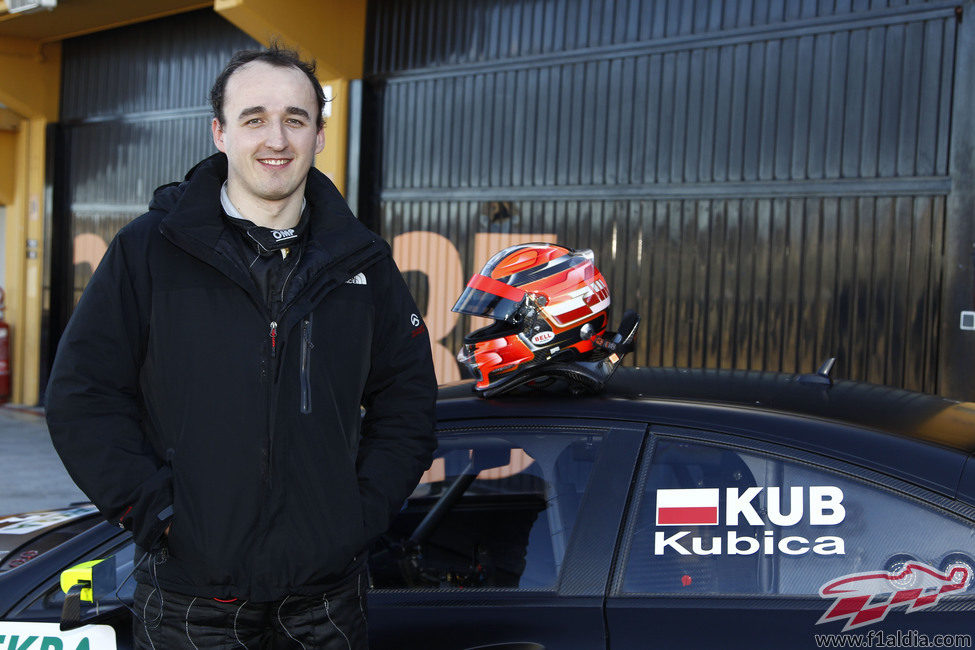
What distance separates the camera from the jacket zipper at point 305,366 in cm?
198

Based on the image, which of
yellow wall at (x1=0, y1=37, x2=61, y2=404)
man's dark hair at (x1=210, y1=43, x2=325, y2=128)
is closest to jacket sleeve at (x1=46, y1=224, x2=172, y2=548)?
man's dark hair at (x1=210, y1=43, x2=325, y2=128)

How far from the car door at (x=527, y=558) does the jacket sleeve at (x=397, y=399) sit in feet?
1.25

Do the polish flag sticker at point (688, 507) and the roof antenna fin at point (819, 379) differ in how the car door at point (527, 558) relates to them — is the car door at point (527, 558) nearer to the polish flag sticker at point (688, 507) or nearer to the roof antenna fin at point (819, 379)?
the polish flag sticker at point (688, 507)

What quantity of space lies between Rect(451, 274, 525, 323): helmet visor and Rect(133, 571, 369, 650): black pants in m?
1.16

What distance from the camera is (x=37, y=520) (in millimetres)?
3416

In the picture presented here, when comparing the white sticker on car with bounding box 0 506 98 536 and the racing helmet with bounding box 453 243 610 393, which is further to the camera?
the white sticker on car with bounding box 0 506 98 536

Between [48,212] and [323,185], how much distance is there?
425 inches

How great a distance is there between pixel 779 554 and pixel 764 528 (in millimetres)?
66

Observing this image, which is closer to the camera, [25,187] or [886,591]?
[886,591]

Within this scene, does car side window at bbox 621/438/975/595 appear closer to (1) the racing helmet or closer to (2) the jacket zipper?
(1) the racing helmet

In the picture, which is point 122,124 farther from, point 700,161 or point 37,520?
point 37,520

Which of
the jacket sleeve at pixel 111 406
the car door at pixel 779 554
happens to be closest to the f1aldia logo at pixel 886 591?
the car door at pixel 779 554

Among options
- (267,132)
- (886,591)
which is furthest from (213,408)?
(886,591)

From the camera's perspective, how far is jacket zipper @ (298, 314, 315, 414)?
6.51 ft
